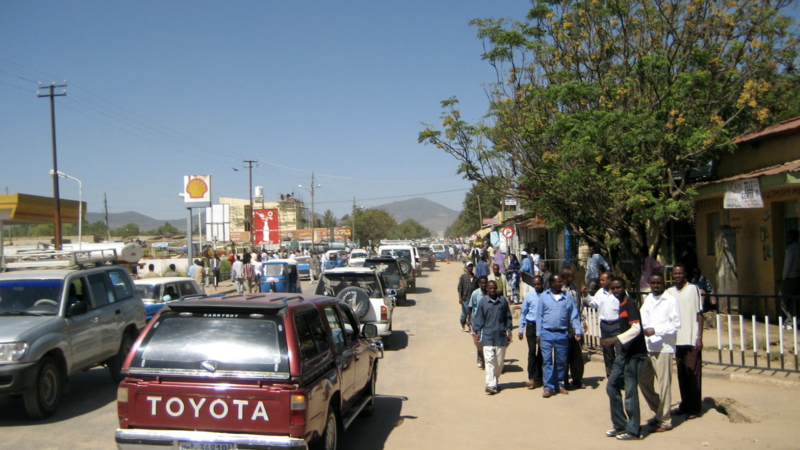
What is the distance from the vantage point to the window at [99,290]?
365 inches

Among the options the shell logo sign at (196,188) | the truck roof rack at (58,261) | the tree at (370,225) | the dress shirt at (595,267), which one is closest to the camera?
the truck roof rack at (58,261)

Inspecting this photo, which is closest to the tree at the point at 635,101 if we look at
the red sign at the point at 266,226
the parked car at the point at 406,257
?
the parked car at the point at 406,257

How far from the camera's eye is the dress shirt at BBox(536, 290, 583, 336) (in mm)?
8484

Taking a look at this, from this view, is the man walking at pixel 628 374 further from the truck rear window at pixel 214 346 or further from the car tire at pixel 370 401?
the truck rear window at pixel 214 346

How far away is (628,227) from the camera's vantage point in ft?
42.4

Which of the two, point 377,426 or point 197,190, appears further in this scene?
point 197,190

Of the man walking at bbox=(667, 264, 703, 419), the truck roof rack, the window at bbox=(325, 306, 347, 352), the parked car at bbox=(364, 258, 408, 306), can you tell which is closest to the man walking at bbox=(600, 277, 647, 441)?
the man walking at bbox=(667, 264, 703, 419)

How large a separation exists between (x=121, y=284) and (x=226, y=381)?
6259 mm

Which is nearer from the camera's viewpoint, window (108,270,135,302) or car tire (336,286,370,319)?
window (108,270,135,302)

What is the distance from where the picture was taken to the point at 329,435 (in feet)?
18.0

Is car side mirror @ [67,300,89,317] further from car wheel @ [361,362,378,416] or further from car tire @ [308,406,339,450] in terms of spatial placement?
car tire @ [308,406,339,450]

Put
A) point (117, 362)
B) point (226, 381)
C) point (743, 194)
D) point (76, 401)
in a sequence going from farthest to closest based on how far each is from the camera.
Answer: point (743, 194), point (117, 362), point (76, 401), point (226, 381)

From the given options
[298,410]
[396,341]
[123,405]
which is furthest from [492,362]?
[396,341]

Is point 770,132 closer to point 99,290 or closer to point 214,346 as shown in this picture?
point 214,346
